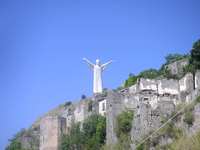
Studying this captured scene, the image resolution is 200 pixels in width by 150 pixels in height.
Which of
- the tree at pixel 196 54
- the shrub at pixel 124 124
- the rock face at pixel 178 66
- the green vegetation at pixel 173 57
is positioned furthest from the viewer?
the green vegetation at pixel 173 57

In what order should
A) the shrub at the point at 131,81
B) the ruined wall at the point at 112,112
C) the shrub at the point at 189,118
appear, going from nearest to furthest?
1. the shrub at the point at 189,118
2. the ruined wall at the point at 112,112
3. the shrub at the point at 131,81

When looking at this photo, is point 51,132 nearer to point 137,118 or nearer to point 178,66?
point 178,66

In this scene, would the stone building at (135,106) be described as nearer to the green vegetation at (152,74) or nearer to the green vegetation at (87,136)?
the green vegetation at (87,136)

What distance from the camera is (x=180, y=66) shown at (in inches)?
2008

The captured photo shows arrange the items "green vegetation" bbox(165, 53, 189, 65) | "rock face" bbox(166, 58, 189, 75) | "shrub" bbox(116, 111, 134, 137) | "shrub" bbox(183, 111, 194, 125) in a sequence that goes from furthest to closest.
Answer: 1. "green vegetation" bbox(165, 53, 189, 65)
2. "rock face" bbox(166, 58, 189, 75)
3. "shrub" bbox(116, 111, 134, 137)
4. "shrub" bbox(183, 111, 194, 125)

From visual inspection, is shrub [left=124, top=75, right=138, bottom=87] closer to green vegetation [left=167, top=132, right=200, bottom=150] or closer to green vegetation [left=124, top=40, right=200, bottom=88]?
green vegetation [left=124, top=40, right=200, bottom=88]

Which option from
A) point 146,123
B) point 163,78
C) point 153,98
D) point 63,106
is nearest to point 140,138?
point 146,123

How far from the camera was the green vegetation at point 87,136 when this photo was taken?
45031mm

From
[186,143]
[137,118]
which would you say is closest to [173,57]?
[137,118]

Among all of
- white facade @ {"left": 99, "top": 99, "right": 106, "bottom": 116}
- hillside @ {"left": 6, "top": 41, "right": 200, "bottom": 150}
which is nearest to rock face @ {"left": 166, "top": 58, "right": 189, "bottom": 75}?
hillside @ {"left": 6, "top": 41, "right": 200, "bottom": 150}

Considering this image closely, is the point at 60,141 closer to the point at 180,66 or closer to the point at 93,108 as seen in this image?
the point at 93,108

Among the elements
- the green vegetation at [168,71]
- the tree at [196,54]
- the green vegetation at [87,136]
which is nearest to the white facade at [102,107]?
the green vegetation at [87,136]

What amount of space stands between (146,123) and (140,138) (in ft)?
3.33

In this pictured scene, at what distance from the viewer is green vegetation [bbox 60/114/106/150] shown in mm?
45031
